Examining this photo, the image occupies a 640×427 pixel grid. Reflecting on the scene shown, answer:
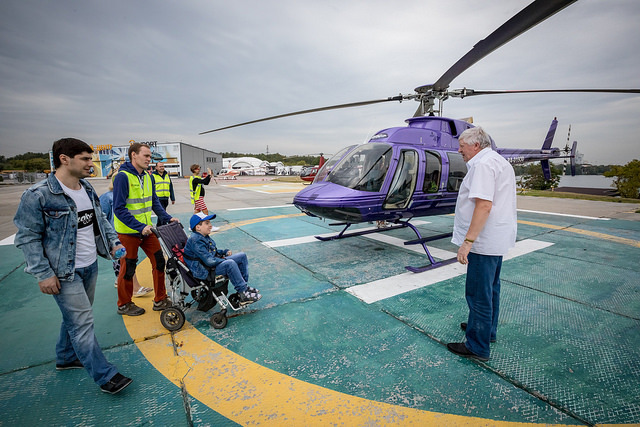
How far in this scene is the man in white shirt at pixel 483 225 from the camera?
7.30 feet

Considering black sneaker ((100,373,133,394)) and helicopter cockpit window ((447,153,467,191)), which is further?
helicopter cockpit window ((447,153,467,191))

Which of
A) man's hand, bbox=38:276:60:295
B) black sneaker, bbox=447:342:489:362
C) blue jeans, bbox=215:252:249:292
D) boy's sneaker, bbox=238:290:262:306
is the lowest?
black sneaker, bbox=447:342:489:362

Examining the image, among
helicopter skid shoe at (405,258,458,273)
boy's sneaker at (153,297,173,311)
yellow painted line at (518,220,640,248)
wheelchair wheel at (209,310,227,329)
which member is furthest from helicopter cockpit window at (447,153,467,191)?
boy's sneaker at (153,297,173,311)

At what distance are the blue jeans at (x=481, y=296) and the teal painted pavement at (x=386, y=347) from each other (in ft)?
0.65

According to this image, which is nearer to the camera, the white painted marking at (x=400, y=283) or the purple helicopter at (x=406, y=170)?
the white painted marking at (x=400, y=283)

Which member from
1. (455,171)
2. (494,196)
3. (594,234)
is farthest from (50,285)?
(594,234)

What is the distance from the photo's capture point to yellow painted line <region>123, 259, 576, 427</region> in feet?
6.19

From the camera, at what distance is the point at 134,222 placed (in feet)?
9.70

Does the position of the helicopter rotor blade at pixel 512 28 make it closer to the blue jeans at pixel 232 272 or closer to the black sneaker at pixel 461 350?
the black sneaker at pixel 461 350

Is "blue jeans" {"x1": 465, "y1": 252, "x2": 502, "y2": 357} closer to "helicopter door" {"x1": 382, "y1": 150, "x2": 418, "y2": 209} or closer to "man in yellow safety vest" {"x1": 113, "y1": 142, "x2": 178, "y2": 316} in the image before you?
"helicopter door" {"x1": 382, "y1": 150, "x2": 418, "y2": 209}

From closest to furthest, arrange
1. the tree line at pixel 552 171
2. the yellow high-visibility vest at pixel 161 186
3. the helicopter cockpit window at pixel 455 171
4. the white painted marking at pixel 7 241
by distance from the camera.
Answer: the helicopter cockpit window at pixel 455 171 < the yellow high-visibility vest at pixel 161 186 < the white painted marking at pixel 7 241 < the tree line at pixel 552 171

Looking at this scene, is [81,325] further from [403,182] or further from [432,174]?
[432,174]

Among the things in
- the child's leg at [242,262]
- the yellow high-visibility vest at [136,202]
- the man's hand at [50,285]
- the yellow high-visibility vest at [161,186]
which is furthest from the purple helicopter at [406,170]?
the man's hand at [50,285]

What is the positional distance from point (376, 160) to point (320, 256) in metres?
2.07
